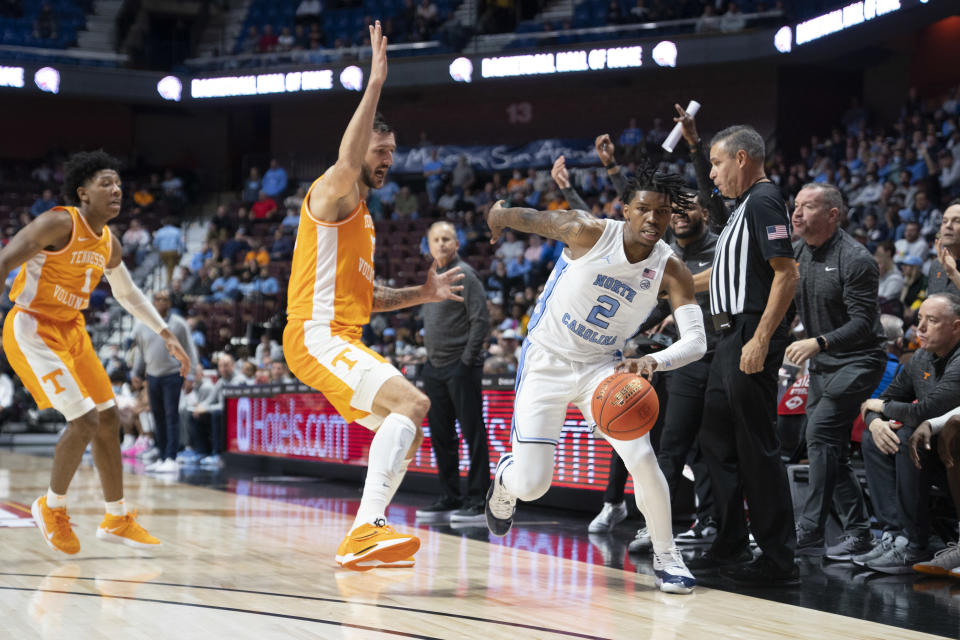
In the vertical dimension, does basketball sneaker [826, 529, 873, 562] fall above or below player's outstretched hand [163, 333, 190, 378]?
below

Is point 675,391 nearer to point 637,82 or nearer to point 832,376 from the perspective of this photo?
point 832,376

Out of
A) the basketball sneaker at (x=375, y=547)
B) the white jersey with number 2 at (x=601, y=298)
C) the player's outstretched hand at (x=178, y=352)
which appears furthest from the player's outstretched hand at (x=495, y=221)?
the player's outstretched hand at (x=178, y=352)

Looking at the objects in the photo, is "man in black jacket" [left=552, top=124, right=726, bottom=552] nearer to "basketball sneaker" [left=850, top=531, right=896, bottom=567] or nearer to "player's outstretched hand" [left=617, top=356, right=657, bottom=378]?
"basketball sneaker" [left=850, top=531, right=896, bottom=567]

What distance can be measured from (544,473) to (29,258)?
9.30 feet

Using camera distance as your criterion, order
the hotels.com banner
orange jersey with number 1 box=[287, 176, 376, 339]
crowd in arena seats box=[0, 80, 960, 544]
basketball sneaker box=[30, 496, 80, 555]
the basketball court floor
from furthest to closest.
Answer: crowd in arena seats box=[0, 80, 960, 544]
the hotels.com banner
basketball sneaker box=[30, 496, 80, 555]
orange jersey with number 1 box=[287, 176, 376, 339]
the basketball court floor

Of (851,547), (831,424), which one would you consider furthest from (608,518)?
(831,424)

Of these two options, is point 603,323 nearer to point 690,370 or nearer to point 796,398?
point 690,370

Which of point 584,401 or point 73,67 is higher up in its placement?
point 73,67

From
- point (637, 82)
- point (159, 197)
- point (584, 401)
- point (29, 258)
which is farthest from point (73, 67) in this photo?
point (584, 401)

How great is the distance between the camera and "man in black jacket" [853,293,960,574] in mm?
5230

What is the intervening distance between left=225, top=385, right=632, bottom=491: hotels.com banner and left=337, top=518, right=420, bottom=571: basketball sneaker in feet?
10.4

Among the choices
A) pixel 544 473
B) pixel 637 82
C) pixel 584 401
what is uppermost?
pixel 637 82

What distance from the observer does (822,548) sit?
19.6ft

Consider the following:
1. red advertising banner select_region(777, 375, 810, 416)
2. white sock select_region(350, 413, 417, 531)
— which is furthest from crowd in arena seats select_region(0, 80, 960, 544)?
white sock select_region(350, 413, 417, 531)
